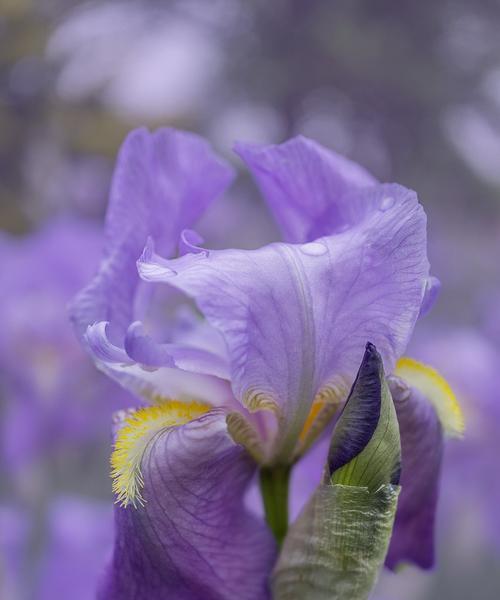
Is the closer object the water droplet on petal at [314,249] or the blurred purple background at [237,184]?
the water droplet on petal at [314,249]

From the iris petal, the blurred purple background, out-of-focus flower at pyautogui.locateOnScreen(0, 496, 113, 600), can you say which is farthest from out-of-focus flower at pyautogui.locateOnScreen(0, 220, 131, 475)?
the iris petal

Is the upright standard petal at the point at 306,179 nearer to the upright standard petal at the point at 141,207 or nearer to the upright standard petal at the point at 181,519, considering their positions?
the upright standard petal at the point at 141,207

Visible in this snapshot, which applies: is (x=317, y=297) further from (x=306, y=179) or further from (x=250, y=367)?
(x=306, y=179)

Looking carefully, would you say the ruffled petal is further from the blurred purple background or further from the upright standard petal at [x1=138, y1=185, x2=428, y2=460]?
the blurred purple background

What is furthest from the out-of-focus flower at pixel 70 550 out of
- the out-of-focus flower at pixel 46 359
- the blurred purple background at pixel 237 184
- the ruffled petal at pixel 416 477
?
the out-of-focus flower at pixel 46 359

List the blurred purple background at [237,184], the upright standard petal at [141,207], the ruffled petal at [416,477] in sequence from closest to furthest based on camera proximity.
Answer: the ruffled petal at [416,477] → the upright standard petal at [141,207] → the blurred purple background at [237,184]

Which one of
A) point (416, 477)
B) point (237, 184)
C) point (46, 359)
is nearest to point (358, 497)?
point (416, 477)
